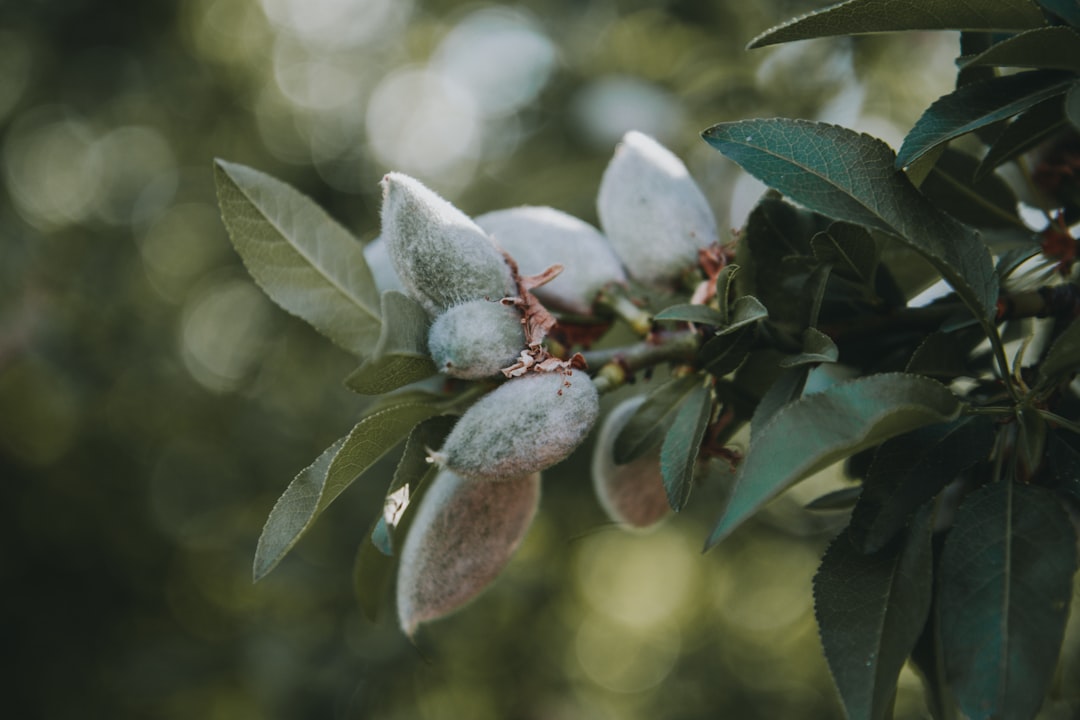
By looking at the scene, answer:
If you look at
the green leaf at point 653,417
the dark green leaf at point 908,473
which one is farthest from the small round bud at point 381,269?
the dark green leaf at point 908,473

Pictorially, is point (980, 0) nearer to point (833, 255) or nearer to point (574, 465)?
point (833, 255)

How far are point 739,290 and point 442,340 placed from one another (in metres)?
0.29

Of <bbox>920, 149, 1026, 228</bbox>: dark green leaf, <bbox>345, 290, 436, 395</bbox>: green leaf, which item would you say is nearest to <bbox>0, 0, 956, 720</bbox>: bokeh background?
<bbox>920, 149, 1026, 228</bbox>: dark green leaf

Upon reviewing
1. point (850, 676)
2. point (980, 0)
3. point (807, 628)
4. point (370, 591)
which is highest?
point (980, 0)

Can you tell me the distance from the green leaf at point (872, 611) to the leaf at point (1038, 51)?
0.34 metres

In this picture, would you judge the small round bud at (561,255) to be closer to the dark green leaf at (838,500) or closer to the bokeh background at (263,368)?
the dark green leaf at (838,500)

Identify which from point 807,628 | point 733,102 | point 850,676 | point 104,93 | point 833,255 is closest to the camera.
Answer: point 850,676

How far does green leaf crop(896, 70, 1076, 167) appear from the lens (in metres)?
0.68

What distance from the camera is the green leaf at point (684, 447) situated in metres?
0.71

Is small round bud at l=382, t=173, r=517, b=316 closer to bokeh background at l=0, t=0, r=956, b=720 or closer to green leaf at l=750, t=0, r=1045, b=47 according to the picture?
green leaf at l=750, t=0, r=1045, b=47

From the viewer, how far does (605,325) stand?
0.95 m

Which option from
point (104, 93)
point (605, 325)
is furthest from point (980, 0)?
point (104, 93)

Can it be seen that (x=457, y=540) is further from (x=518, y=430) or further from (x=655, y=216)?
(x=655, y=216)

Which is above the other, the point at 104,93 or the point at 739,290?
the point at 739,290
